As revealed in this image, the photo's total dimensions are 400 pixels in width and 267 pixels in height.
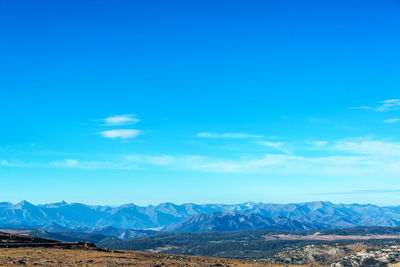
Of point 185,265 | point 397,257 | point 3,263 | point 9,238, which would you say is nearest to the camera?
point 3,263

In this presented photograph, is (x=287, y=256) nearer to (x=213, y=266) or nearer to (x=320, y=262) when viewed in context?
(x=320, y=262)

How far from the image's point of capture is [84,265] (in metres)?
44.3

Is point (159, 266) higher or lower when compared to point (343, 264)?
higher

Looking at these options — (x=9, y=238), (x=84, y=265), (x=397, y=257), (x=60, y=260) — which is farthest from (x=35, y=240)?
(x=397, y=257)

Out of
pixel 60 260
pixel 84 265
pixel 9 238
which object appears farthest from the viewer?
pixel 9 238

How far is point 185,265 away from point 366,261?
5797 inches

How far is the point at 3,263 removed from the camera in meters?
41.4

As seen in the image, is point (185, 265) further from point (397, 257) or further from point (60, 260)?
point (397, 257)

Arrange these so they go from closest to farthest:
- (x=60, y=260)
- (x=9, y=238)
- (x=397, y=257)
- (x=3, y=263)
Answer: (x=3, y=263) < (x=60, y=260) < (x=9, y=238) < (x=397, y=257)

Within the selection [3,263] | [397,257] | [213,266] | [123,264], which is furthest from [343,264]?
[3,263]

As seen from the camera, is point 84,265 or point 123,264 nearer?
point 84,265

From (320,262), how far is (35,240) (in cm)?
15806

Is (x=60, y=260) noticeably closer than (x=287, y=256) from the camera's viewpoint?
Yes

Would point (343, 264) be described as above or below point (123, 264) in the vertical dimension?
below
